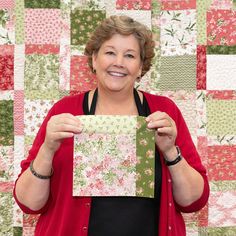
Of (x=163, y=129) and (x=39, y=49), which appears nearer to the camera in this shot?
(x=163, y=129)

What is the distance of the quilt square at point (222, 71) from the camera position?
6.38 ft

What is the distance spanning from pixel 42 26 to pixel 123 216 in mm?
1022

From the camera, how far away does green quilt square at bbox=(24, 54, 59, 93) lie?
1.89 meters

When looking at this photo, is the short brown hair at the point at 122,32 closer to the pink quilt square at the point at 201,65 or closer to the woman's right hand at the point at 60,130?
the woman's right hand at the point at 60,130

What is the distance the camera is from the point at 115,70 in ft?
4.23

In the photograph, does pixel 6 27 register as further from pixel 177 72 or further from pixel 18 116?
pixel 177 72

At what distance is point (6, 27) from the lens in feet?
6.14

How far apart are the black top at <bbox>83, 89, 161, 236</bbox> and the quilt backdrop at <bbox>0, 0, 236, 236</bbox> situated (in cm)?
75

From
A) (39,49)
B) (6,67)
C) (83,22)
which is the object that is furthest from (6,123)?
(83,22)

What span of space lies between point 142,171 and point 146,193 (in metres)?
0.07

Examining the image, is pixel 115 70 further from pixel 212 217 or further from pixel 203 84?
pixel 212 217

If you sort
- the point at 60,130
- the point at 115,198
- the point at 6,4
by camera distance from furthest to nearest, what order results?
the point at 6,4 → the point at 115,198 → the point at 60,130

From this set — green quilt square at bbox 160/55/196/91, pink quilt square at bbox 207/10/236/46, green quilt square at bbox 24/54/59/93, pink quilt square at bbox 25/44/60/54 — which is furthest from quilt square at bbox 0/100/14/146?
pink quilt square at bbox 207/10/236/46

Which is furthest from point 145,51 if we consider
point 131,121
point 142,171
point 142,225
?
point 142,225
